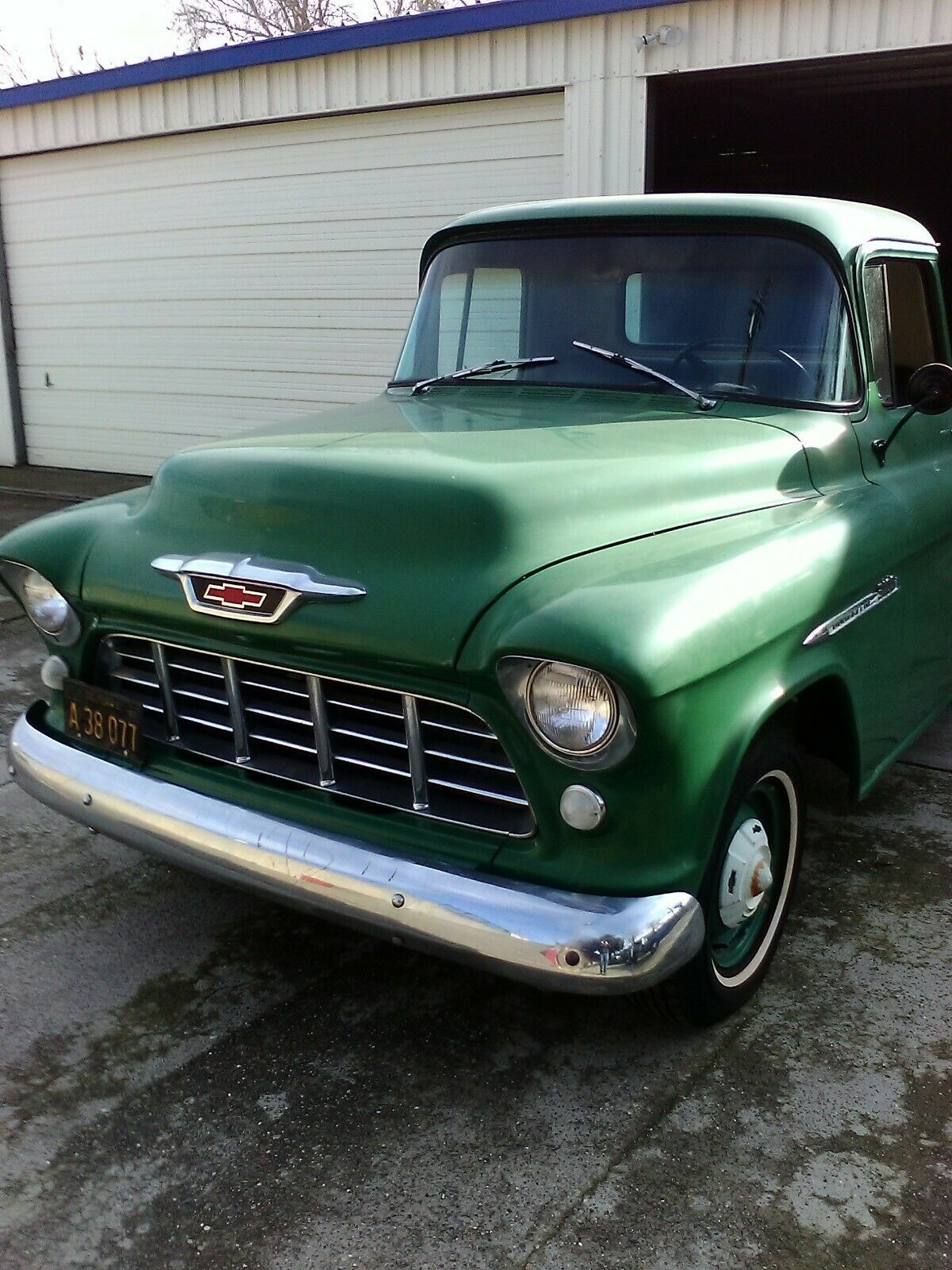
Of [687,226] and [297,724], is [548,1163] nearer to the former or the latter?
[297,724]

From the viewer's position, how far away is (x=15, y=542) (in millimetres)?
2896

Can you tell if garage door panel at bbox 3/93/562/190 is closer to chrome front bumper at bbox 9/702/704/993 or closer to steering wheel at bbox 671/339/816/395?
steering wheel at bbox 671/339/816/395

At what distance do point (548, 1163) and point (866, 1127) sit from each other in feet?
2.12

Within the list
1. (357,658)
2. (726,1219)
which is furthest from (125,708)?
(726,1219)

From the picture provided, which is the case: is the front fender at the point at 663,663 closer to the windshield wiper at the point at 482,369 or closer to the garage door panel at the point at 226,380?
the windshield wiper at the point at 482,369

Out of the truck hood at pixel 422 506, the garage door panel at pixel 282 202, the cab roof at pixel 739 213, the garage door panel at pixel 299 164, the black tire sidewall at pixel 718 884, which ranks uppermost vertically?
the garage door panel at pixel 299 164

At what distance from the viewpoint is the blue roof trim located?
6.88 m

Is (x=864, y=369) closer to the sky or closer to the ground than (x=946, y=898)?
closer to the sky

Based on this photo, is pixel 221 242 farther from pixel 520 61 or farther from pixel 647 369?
pixel 647 369

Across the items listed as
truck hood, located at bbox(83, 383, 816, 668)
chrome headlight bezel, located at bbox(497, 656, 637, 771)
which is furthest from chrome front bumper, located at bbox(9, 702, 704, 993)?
truck hood, located at bbox(83, 383, 816, 668)

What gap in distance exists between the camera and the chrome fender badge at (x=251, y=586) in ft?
7.70

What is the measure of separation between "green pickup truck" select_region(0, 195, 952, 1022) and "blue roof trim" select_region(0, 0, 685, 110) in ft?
13.3

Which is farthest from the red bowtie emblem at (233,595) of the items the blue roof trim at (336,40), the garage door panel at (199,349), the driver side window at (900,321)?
the garage door panel at (199,349)

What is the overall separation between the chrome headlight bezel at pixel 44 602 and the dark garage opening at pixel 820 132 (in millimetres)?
5303
